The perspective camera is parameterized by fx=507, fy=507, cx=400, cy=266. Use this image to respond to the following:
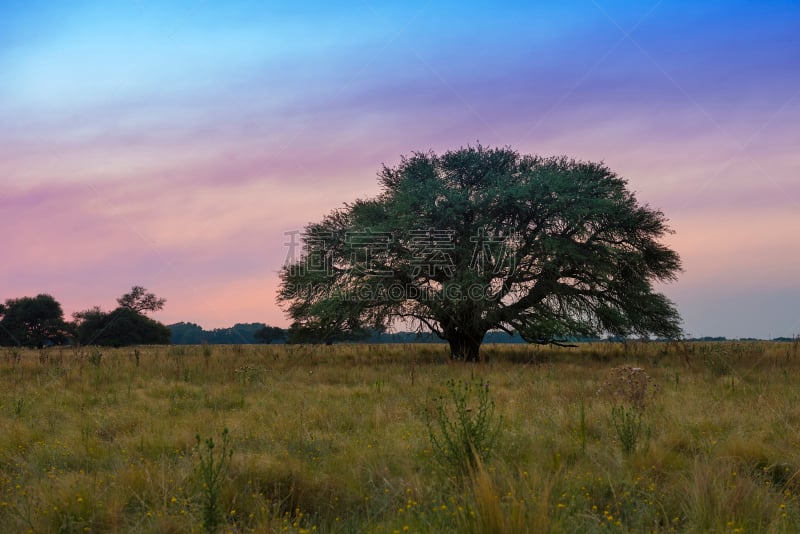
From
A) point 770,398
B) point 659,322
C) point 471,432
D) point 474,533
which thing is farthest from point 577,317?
point 474,533

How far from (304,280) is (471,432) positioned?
17.1 meters

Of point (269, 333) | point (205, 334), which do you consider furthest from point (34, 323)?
point (205, 334)

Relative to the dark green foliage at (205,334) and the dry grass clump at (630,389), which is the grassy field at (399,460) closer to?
the dry grass clump at (630,389)

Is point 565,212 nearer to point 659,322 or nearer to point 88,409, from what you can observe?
point 659,322

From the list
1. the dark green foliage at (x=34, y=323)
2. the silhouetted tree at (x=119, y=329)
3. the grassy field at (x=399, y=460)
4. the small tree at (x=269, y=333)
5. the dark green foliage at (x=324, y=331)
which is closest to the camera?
the grassy field at (x=399, y=460)

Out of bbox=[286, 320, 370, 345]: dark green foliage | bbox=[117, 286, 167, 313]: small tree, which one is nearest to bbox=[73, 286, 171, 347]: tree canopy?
bbox=[117, 286, 167, 313]: small tree

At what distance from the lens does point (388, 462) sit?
5.39m

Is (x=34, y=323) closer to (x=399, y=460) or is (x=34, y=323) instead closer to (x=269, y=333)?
(x=269, y=333)

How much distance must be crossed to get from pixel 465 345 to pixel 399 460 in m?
15.1

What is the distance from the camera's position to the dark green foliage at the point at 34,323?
202 feet

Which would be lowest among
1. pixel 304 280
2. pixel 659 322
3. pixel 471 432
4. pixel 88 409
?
pixel 88 409

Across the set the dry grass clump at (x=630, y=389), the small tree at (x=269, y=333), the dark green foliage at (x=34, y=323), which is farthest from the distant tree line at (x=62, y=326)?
the dry grass clump at (x=630, y=389)

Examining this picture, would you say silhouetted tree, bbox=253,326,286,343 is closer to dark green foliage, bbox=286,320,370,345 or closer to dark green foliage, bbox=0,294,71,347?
dark green foliage, bbox=0,294,71,347

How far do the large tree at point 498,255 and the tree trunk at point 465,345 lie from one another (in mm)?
55
